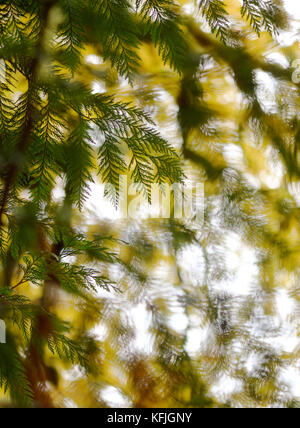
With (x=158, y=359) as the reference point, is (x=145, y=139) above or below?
above

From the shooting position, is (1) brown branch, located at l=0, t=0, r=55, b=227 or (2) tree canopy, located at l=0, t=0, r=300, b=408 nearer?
(1) brown branch, located at l=0, t=0, r=55, b=227

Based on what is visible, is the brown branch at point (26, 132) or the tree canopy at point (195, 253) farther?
the tree canopy at point (195, 253)

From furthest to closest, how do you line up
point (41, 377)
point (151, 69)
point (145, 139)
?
point (151, 69) → point (41, 377) → point (145, 139)

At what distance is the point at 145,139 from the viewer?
1.51 ft

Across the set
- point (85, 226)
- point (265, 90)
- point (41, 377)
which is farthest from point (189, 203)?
point (41, 377)

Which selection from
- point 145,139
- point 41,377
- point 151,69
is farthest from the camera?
point 151,69

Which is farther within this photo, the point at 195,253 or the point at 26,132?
the point at 195,253

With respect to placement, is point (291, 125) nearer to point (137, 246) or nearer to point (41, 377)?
point (137, 246)

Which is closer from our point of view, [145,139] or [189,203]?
[145,139]

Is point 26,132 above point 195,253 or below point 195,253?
above

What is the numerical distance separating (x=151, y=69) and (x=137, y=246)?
1.76ft

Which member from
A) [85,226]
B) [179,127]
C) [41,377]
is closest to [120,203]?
[85,226]

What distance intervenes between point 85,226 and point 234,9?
782 millimetres

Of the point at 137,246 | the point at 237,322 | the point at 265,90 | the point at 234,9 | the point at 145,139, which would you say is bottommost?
the point at 237,322
